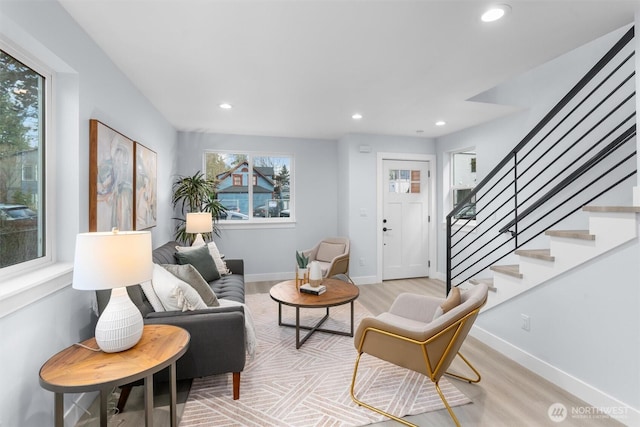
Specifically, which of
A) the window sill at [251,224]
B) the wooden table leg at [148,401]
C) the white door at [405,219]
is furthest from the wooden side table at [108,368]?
the white door at [405,219]

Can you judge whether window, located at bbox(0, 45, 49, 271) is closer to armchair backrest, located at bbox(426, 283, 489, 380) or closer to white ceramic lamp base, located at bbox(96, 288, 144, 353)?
white ceramic lamp base, located at bbox(96, 288, 144, 353)

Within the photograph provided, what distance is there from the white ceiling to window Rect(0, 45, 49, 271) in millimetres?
500

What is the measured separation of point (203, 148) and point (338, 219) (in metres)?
2.50

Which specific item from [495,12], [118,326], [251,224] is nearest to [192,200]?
[251,224]

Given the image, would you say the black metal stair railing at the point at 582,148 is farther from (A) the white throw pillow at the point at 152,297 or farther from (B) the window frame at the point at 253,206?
(B) the window frame at the point at 253,206

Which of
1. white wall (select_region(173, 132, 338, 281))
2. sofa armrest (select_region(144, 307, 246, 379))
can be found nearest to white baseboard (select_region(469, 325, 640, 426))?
sofa armrest (select_region(144, 307, 246, 379))

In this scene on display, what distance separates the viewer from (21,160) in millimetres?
1649

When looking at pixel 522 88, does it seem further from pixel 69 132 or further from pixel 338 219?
pixel 69 132

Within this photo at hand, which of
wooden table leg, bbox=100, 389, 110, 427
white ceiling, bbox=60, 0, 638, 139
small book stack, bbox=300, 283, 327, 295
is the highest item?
white ceiling, bbox=60, 0, 638, 139

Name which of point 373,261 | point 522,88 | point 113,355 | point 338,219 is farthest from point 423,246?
point 113,355

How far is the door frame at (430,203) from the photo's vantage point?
16.5 ft

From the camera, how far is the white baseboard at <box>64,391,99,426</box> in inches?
72.2

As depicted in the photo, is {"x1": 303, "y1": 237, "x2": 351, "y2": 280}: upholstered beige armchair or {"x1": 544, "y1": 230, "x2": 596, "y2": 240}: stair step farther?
{"x1": 303, "y1": 237, "x2": 351, "y2": 280}: upholstered beige armchair

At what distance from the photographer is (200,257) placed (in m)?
3.39
